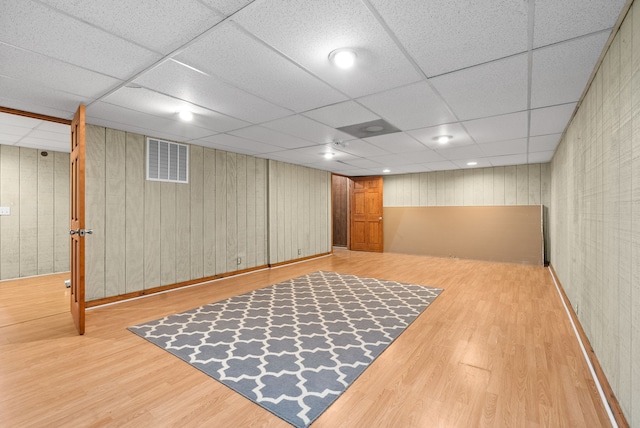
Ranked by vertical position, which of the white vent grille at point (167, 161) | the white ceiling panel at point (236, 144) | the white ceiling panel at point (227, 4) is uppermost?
the white ceiling panel at point (236, 144)

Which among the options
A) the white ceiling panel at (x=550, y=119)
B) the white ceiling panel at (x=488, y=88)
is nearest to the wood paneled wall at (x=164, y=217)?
the white ceiling panel at (x=488, y=88)

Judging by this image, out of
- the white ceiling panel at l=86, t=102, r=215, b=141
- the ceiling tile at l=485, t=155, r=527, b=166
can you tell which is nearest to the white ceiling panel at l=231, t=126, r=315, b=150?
the white ceiling panel at l=86, t=102, r=215, b=141

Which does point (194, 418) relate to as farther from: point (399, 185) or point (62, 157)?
point (399, 185)

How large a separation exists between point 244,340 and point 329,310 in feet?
4.05

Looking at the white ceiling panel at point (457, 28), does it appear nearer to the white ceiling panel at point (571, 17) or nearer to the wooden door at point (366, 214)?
the white ceiling panel at point (571, 17)

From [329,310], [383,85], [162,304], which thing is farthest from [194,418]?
[383,85]

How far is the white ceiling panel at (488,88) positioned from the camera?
2348 mm

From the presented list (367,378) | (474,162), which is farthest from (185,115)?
(474,162)

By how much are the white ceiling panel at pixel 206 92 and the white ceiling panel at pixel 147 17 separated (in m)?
0.37

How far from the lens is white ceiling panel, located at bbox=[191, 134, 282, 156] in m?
4.68

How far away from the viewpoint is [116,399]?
201cm

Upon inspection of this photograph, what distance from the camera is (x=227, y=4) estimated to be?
5.40 ft

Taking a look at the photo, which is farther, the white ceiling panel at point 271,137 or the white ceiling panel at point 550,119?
the white ceiling panel at point 271,137

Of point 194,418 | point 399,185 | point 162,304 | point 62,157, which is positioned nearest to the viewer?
point 194,418
